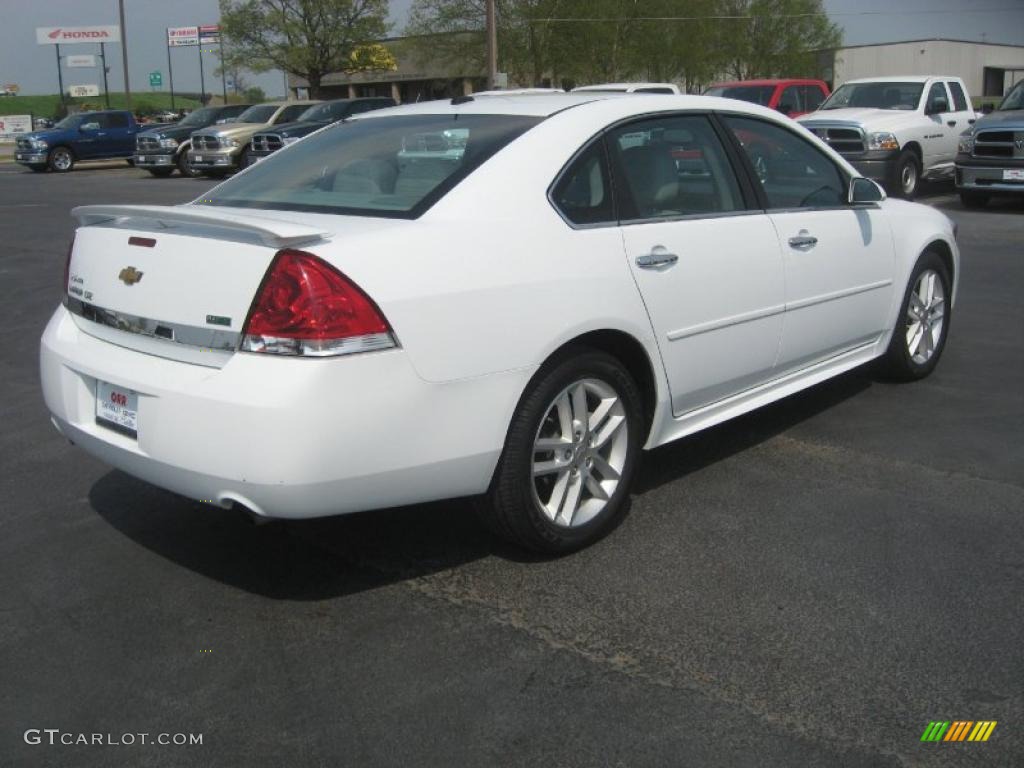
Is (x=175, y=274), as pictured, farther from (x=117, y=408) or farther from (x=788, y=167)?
(x=788, y=167)

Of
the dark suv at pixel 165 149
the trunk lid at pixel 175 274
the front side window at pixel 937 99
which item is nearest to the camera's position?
the trunk lid at pixel 175 274

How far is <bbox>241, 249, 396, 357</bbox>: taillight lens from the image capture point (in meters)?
3.07

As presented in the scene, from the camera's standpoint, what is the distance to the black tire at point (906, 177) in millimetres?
15828

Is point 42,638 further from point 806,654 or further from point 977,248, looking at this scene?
point 977,248

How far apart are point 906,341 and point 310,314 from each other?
155 inches

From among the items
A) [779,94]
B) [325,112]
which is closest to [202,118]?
[325,112]

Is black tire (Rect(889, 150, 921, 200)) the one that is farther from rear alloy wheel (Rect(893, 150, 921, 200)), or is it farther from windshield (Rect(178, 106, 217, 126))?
windshield (Rect(178, 106, 217, 126))

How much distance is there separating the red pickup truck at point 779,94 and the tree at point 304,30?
32131 millimetres

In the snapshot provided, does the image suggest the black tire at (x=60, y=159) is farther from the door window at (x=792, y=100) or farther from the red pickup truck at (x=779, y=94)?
the door window at (x=792, y=100)

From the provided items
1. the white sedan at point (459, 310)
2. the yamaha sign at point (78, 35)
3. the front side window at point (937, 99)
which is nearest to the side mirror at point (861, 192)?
the white sedan at point (459, 310)

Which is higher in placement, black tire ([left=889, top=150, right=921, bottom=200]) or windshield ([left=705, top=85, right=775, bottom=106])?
windshield ([left=705, top=85, right=775, bottom=106])

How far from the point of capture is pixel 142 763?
105 inches

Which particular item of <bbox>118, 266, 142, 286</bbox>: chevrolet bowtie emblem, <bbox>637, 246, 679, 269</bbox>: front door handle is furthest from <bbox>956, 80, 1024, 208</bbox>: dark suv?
<bbox>118, 266, 142, 286</bbox>: chevrolet bowtie emblem

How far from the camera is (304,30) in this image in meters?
48.7
